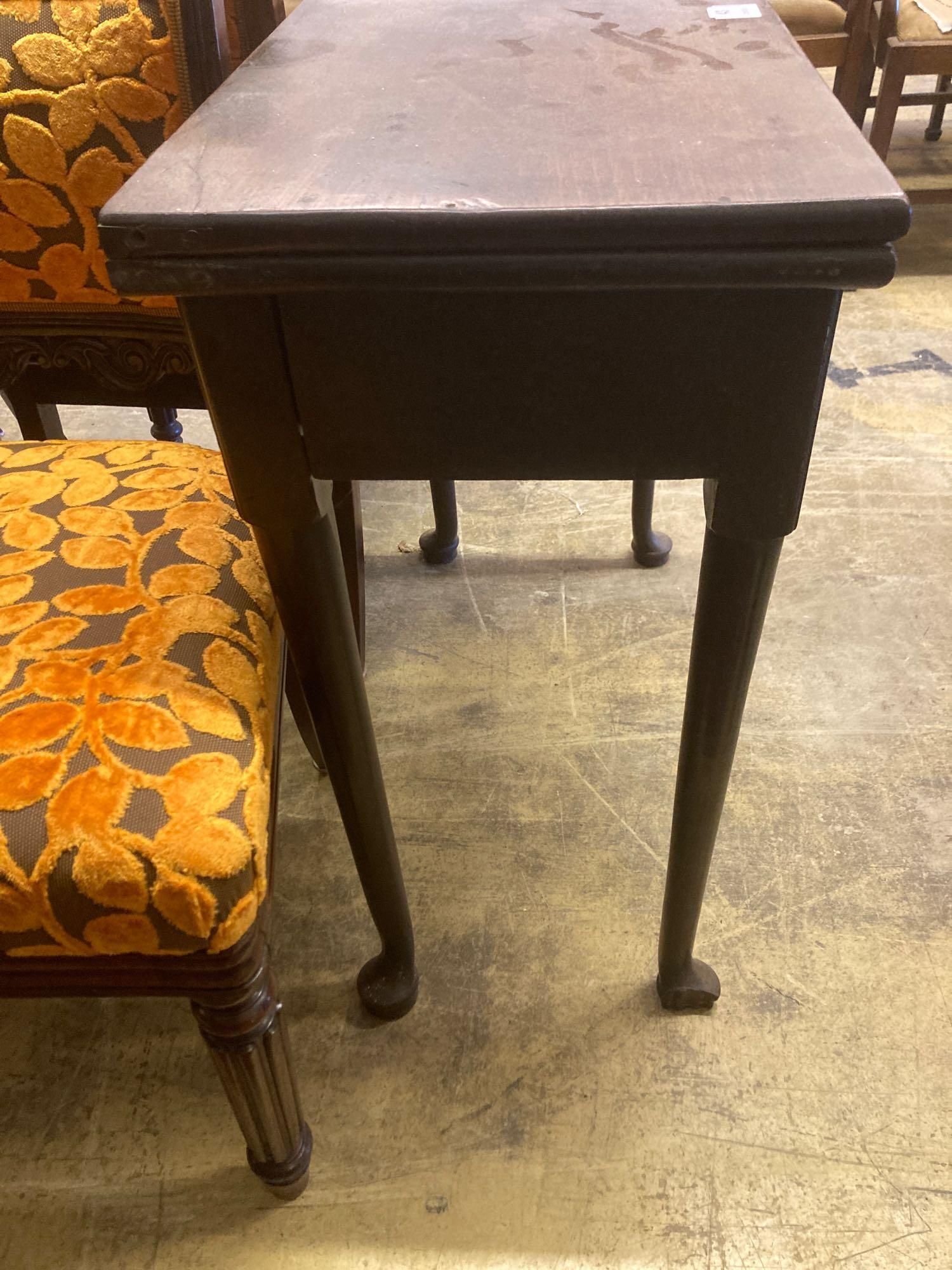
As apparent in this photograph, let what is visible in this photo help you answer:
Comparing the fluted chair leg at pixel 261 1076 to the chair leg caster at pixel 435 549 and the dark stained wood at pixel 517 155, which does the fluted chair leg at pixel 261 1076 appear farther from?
the chair leg caster at pixel 435 549

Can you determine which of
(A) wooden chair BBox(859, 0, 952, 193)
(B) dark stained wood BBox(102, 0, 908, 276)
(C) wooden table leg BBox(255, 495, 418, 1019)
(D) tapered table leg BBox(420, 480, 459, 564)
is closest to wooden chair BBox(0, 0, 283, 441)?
(B) dark stained wood BBox(102, 0, 908, 276)

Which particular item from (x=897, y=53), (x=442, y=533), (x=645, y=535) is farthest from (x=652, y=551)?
(x=897, y=53)

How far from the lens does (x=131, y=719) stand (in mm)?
654

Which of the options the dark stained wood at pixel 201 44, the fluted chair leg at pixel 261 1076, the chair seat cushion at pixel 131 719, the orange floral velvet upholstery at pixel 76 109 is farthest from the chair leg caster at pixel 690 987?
the dark stained wood at pixel 201 44

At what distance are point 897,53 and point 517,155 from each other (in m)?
2.15

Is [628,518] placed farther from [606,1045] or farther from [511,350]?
[511,350]

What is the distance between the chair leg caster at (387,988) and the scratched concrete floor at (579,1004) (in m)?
0.02

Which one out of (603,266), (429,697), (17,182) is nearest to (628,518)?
(429,697)

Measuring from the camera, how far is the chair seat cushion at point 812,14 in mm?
2271

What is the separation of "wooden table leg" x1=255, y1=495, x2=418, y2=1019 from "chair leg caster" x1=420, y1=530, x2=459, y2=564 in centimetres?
70

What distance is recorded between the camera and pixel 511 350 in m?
0.54

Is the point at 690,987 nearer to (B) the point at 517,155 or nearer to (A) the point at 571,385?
(A) the point at 571,385

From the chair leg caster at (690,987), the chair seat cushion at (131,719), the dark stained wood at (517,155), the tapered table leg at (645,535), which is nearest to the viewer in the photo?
the dark stained wood at (517,155)

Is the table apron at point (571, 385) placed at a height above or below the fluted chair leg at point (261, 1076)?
above
